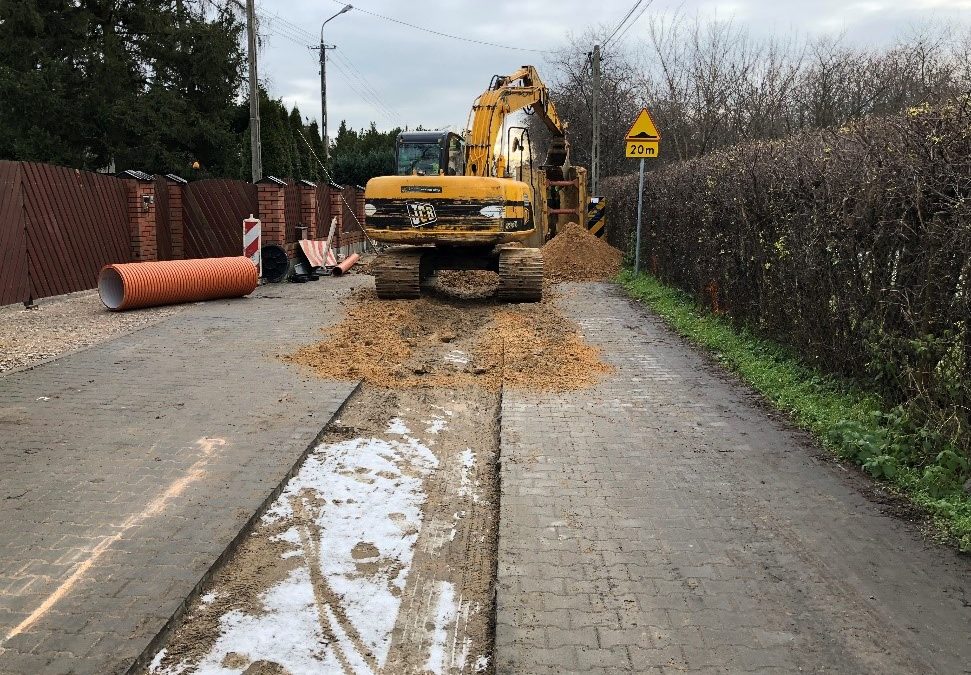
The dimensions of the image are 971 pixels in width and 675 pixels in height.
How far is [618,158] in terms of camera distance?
36812mm

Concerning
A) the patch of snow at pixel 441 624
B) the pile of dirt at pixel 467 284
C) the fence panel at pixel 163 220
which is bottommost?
the patch of snow at pixel 441 624

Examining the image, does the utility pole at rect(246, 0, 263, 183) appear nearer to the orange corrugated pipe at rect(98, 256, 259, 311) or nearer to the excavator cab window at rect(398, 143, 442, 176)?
the excavator cab window at rect(398, 143, 442, 176)

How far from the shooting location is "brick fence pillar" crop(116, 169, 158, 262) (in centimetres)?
1476

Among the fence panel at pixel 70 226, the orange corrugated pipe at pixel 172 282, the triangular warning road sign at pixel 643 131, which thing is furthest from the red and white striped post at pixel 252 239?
the triangular warning road sign at pixel 643 131

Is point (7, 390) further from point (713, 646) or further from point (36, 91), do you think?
point (36, 91)

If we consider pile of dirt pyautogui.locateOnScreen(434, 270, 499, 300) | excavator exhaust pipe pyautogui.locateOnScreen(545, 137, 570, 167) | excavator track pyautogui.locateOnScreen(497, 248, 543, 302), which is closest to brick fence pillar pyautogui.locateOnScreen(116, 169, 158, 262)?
pile of dirt pyautogui.locateOnScreen(434, 270, 499, 300)

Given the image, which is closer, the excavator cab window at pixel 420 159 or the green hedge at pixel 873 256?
the green hedge at pixel 873 256

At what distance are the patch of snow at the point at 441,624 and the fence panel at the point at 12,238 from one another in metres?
10.4

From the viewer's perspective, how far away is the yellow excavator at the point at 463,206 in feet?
38.8

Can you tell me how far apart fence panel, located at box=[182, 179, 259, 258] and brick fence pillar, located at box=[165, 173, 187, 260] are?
107 mm

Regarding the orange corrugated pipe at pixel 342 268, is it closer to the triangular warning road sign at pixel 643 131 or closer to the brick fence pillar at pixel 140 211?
the brick fence pillar at pixel 140 211

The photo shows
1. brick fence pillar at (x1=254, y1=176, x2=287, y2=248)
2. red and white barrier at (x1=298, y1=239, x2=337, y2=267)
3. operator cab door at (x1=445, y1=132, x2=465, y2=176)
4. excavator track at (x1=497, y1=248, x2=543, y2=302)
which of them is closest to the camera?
excavator track at (x1=497, y1=248, x2=543, y2=302)

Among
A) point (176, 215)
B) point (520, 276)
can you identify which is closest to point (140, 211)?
point (176, 215)

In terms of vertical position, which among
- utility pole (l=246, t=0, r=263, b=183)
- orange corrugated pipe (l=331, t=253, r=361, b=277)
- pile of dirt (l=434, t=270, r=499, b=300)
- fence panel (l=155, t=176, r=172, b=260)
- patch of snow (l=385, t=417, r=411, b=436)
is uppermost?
utility pole (l=246, t=0, r=263, b=183)
